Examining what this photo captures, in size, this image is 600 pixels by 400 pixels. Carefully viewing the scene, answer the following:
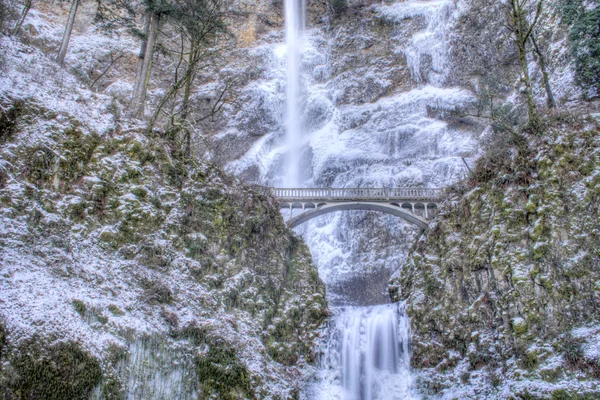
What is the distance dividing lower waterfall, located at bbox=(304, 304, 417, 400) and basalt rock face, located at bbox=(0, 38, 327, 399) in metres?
1.23

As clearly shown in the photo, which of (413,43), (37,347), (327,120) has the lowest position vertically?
(37,347)

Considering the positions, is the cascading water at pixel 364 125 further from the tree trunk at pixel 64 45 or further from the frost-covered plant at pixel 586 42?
the tree trunk at pixel 64 45

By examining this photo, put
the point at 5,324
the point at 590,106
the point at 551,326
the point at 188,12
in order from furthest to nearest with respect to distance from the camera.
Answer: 1. the point at 188,12
2. the point at 590,106
3. the point at 551,326
4. the point at 5,324

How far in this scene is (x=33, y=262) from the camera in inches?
336

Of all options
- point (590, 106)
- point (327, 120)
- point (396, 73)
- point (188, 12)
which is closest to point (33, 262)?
point (188, 12)

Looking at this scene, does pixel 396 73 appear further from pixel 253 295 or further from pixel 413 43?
pixel 253 295

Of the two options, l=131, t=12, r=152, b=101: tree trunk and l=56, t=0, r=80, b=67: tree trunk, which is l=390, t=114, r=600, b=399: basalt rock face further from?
l=56, t=0, r=80, b=67: tree trunk

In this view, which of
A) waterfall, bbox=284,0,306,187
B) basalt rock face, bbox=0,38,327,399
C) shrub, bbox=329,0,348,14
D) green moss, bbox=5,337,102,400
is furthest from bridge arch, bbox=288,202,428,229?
shrub, bbox=329,0,348,14

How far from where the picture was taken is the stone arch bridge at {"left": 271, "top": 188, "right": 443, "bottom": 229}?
22.6 meters

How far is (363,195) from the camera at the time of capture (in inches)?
930

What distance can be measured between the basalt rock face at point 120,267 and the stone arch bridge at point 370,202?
8.27 meters

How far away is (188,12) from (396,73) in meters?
26.9

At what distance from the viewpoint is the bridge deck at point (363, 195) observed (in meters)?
22.8

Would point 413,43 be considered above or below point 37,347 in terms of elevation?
above
